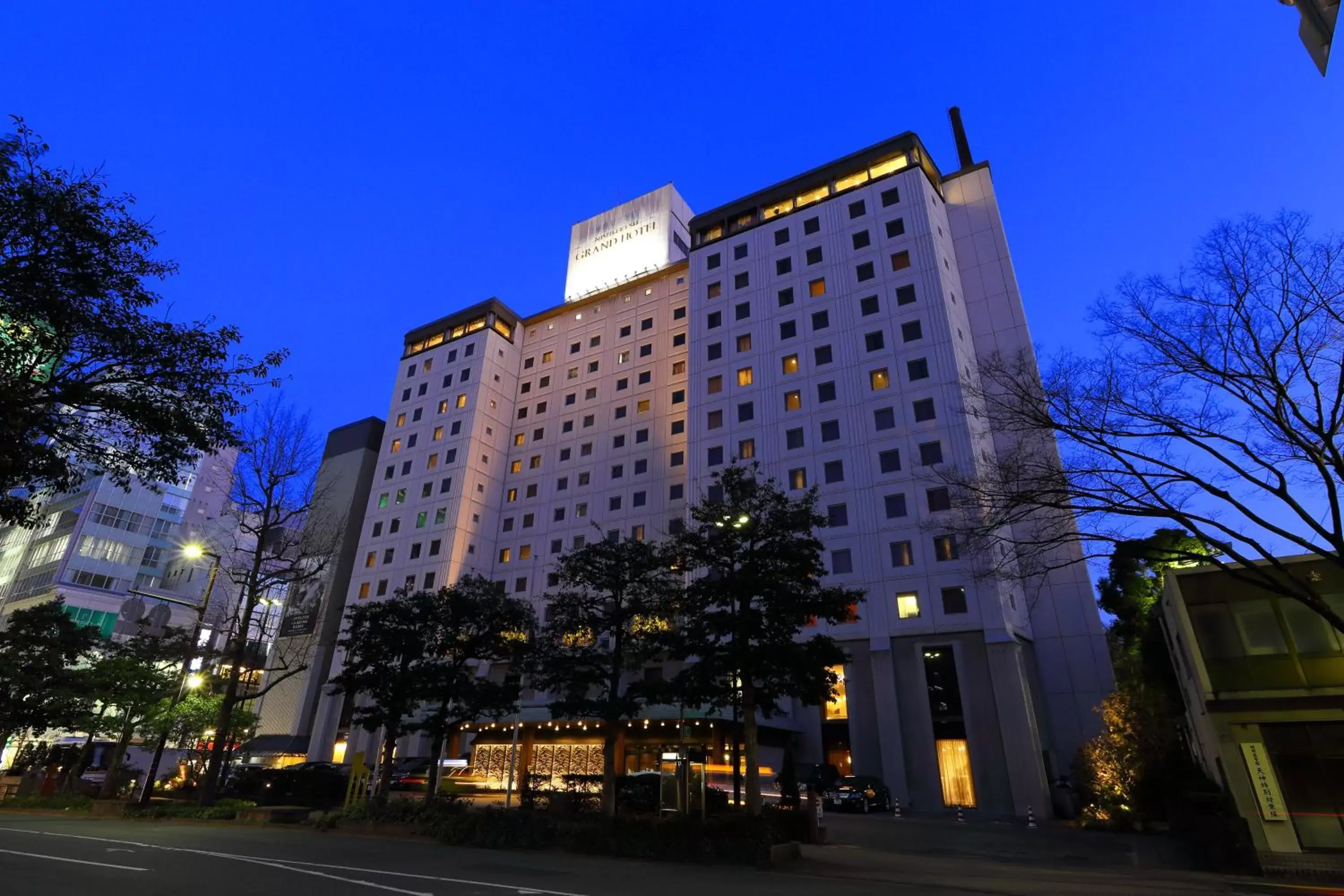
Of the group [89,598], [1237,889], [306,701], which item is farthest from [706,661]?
[89,598]

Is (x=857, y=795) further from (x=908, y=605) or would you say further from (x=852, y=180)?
(x=852, y=180)

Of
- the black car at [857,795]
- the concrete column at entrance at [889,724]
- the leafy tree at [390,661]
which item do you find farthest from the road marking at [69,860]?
the concrete column at entrance at [889,724]

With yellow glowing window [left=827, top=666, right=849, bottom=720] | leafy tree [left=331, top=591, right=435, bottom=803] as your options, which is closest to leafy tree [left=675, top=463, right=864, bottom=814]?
leafy tree [left=331, top=591, right=435, bottom=803]

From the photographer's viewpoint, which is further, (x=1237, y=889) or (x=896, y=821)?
(x=896, y=821)

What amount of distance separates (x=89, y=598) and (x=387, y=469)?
37.1 metres

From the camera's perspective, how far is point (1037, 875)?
13938mm

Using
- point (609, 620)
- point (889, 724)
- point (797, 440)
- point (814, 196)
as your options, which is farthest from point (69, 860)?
point (814, 196)

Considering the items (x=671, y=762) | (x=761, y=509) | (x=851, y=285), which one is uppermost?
(x=851, y=285)

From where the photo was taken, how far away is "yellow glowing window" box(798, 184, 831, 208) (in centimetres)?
5200

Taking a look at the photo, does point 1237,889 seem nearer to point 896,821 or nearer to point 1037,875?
point 1037,875

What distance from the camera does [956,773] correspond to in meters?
33.9

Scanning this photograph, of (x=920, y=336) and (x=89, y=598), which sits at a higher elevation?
(x=920, y=336)

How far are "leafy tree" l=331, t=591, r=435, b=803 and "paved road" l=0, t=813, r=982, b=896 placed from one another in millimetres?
8148

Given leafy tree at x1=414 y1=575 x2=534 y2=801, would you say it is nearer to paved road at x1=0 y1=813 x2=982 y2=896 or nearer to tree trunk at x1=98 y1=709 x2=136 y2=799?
paved road at x1=0 y1=813 x2=982 y2=896
